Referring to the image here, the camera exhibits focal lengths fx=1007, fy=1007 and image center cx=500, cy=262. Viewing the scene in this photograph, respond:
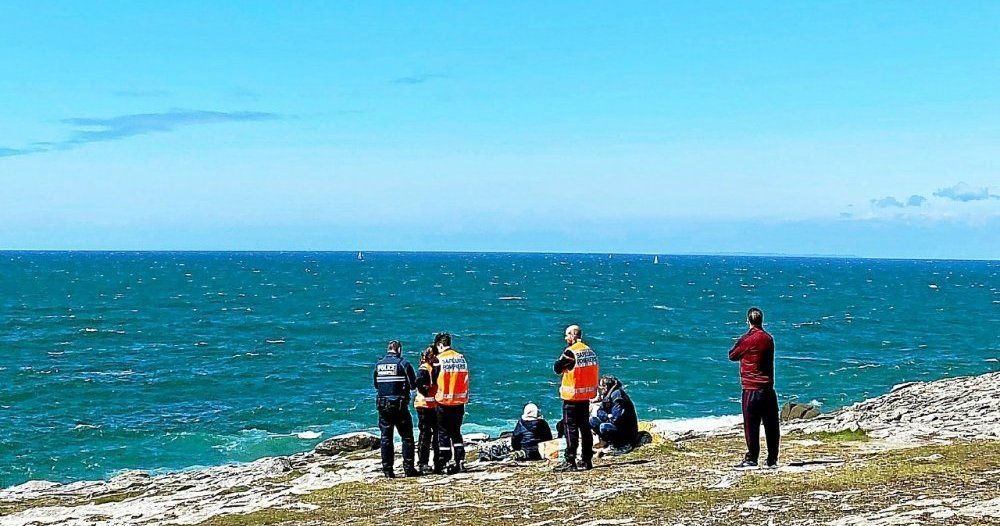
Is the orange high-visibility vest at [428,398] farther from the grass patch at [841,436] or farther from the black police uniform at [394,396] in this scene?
the grass patch at [841,436]

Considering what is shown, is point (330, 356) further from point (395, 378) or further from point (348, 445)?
point (395, 378)

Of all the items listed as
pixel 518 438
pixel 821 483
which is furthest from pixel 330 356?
pixel 821 483

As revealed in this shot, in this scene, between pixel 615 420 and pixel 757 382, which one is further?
pixel 615 420

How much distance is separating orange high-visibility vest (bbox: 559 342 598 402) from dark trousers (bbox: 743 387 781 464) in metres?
2.33

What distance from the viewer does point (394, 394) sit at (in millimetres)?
16484

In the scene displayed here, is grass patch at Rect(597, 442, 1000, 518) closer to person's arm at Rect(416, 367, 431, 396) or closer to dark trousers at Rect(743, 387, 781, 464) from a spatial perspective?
dark trousers at Rect(743, 387, 781, 464)

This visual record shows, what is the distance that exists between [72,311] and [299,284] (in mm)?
58203

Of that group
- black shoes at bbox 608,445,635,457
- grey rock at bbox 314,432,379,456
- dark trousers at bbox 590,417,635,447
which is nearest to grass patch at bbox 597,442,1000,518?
black shoes at bbox 608,445,635,457


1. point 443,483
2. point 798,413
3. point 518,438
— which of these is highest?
point 518,438

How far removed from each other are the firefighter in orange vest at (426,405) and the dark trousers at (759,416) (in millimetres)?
5011

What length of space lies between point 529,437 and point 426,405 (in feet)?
7.58

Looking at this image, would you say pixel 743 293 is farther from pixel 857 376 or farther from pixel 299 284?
pixel 857 376

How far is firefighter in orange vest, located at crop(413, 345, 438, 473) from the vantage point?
16.5m

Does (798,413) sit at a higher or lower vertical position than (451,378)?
lower
